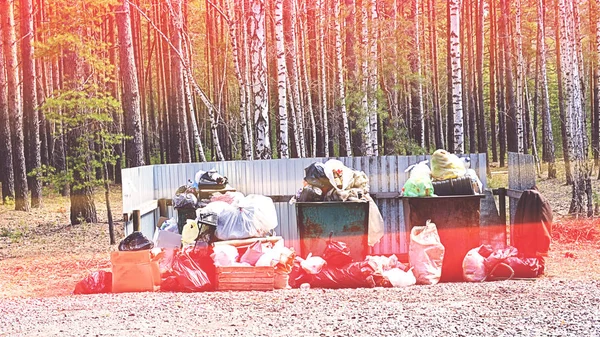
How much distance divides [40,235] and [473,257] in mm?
10462

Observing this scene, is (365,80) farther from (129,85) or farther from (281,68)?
(129,85)

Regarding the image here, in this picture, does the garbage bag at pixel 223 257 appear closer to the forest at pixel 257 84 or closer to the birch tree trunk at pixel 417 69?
the forest at pixel 257 84

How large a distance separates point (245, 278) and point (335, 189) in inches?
72.0

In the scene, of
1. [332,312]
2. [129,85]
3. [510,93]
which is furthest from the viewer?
[510,93]

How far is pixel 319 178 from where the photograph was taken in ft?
29.6

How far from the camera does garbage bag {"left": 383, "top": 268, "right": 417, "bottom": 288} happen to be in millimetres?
7910

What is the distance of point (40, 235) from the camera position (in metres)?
15.2

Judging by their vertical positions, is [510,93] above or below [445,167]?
above

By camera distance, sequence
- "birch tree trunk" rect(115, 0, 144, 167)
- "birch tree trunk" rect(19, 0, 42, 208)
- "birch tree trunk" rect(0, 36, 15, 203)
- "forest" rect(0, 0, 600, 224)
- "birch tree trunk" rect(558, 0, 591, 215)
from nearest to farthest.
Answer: "birch tree trunk" rect(558, 0, 591, 215) < "forest" rect(0, 0, 600, 224) < "birch tree trunk" rect(115, 0, 144, 167) < "birch tree trunk" rect(19, 0, 42, 208) < "birch tree trunk" rect(0, 36, 15, 203)

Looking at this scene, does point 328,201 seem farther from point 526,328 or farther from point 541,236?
point 526,328

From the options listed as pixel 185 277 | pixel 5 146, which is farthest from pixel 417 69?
pixel 185 277

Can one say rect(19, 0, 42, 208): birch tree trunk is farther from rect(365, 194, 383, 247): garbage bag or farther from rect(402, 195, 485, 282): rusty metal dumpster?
rect(402, 195, 485, 282): rusty metal dumpster

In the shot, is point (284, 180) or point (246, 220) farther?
point (284, 180)

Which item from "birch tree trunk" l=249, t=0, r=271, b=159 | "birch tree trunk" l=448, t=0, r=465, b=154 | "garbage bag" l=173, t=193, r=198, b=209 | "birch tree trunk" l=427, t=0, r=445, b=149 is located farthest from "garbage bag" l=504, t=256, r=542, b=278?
"birch tree trunk" l=427, t=0, r=445, b=149
